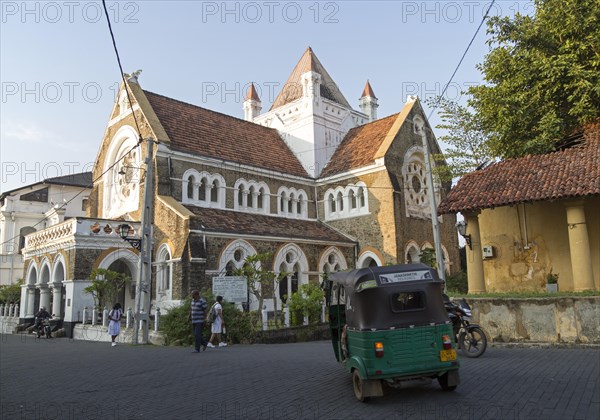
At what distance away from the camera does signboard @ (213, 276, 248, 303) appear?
17.0m

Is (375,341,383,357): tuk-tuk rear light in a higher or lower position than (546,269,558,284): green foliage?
lower

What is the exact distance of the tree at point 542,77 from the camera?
15742 millimetres

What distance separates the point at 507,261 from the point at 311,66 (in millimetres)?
20518

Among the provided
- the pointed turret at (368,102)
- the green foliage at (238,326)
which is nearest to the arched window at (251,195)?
the green foliage at (238,326)

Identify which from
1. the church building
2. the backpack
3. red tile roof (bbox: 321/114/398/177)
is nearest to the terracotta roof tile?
the church building

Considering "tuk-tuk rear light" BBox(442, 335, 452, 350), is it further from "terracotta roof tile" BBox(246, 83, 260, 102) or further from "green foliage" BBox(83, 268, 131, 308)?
"terracotta roof tile" BBox(246, 83, 260, 102)

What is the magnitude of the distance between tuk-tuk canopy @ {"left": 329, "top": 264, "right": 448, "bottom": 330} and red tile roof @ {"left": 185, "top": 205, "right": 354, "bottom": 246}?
46.7 ft

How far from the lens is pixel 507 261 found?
16.2 meters

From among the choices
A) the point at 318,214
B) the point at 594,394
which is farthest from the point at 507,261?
the point at 318,214

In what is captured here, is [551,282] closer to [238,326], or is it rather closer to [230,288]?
[238,326]

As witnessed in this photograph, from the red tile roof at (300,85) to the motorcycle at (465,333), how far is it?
24.5 m

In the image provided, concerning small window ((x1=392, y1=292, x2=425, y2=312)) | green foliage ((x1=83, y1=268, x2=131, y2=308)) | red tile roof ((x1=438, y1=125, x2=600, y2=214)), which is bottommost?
small window ((x1=392, y1=292, x2=425, y2=312))

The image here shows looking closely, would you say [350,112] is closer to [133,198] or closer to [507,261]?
[133,198]

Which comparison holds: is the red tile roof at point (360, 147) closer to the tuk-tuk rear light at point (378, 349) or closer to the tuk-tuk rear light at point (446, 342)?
the tuk-tuk rear light at point (446, 342)
